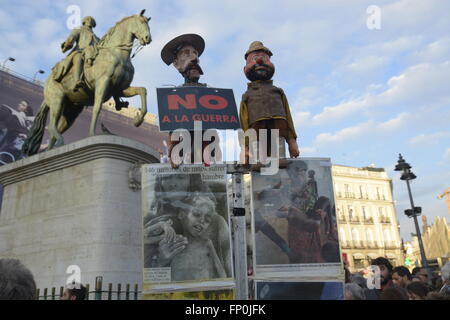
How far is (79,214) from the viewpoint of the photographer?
6816mm

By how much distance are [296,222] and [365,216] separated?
4513cm

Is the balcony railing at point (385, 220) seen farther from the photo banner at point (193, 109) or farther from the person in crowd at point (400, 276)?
the photo banner at point (193, 109)

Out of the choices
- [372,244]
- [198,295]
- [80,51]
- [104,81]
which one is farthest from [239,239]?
[372,244]

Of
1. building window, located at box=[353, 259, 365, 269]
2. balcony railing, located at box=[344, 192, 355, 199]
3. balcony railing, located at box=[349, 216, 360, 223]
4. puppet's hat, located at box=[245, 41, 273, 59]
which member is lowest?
building window, located at box=[353, 259, 365, 269]

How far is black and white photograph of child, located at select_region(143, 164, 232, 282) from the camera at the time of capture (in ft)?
11.0

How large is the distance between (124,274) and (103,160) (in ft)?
7.07

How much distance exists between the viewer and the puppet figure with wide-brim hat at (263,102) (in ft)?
14.0

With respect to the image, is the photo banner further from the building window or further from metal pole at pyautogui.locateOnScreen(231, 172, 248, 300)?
the building window

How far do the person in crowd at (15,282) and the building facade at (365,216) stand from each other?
140 feet

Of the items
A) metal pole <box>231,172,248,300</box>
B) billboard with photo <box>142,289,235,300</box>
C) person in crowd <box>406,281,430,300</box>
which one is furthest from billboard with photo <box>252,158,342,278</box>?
person in crowd <box>406,281,430,300</box>

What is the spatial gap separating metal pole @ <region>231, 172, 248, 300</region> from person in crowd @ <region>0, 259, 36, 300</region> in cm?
176
